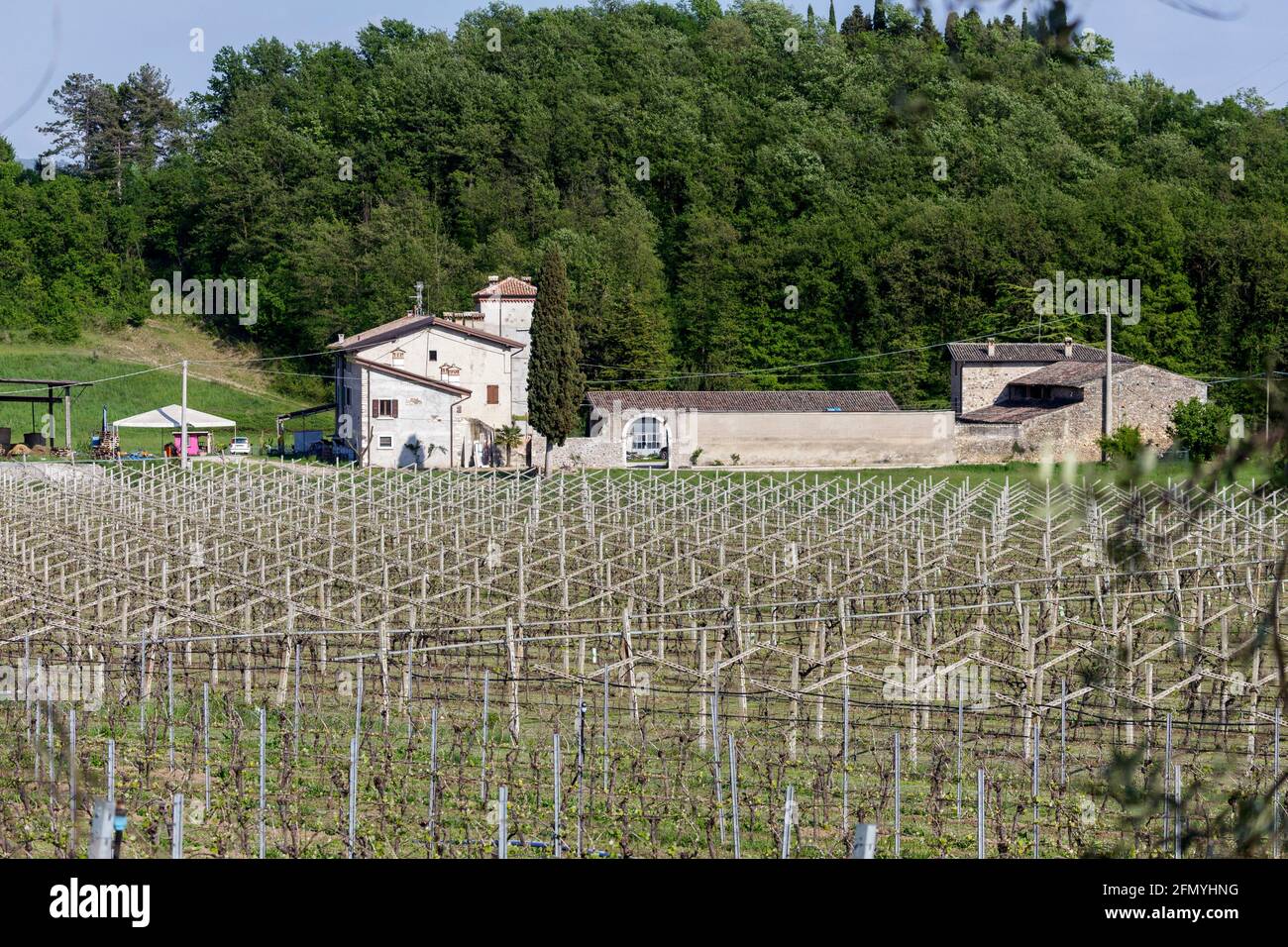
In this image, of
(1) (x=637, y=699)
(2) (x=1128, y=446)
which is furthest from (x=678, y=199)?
(2) (x=1128, y=446)

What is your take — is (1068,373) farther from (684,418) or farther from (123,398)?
(123,398)

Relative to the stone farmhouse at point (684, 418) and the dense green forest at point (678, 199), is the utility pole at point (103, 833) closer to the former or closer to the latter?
the stone farmhouse at point (684, 418)

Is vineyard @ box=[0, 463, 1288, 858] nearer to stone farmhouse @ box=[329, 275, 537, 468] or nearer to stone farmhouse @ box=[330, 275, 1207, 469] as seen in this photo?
stone farmhouse @ box=[330, 275, 1207, 469]

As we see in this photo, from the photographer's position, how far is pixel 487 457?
48375mm

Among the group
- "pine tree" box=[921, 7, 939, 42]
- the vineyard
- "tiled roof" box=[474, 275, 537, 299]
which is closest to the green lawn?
"tiled roof" box=[474, 275, 537, 299]

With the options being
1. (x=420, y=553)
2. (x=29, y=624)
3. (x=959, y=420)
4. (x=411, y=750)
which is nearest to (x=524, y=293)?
(x=959, y=420)

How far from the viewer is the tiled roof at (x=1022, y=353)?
2061 inches

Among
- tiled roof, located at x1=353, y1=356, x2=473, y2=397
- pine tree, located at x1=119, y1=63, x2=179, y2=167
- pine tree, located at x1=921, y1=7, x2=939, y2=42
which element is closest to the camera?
pine tree, located at x1=921, y1=7, x2=939, y2=42

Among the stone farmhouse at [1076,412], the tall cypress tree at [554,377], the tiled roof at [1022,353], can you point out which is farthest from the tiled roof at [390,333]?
the tiled roof at [1022,353]

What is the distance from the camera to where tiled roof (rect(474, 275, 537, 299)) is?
53.3 metres

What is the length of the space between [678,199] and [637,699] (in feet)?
197

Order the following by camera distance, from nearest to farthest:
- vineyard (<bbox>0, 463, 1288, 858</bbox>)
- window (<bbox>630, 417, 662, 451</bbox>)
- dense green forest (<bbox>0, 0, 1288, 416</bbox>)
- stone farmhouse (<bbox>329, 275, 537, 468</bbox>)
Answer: vineyard (<bbox>0, 463, 1288, 858</bbox>) < stone farmhouse (<bbox>329, 275, 537, 468</bbox>) < window (<bbox>630, 417, 662, 451</bbox>) < dense green forest (<bbox>0, 0, 1288, 416</bbox>)

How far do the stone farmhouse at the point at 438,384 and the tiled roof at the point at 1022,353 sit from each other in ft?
46.3

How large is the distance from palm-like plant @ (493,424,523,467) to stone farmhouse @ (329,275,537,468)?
394 mm
